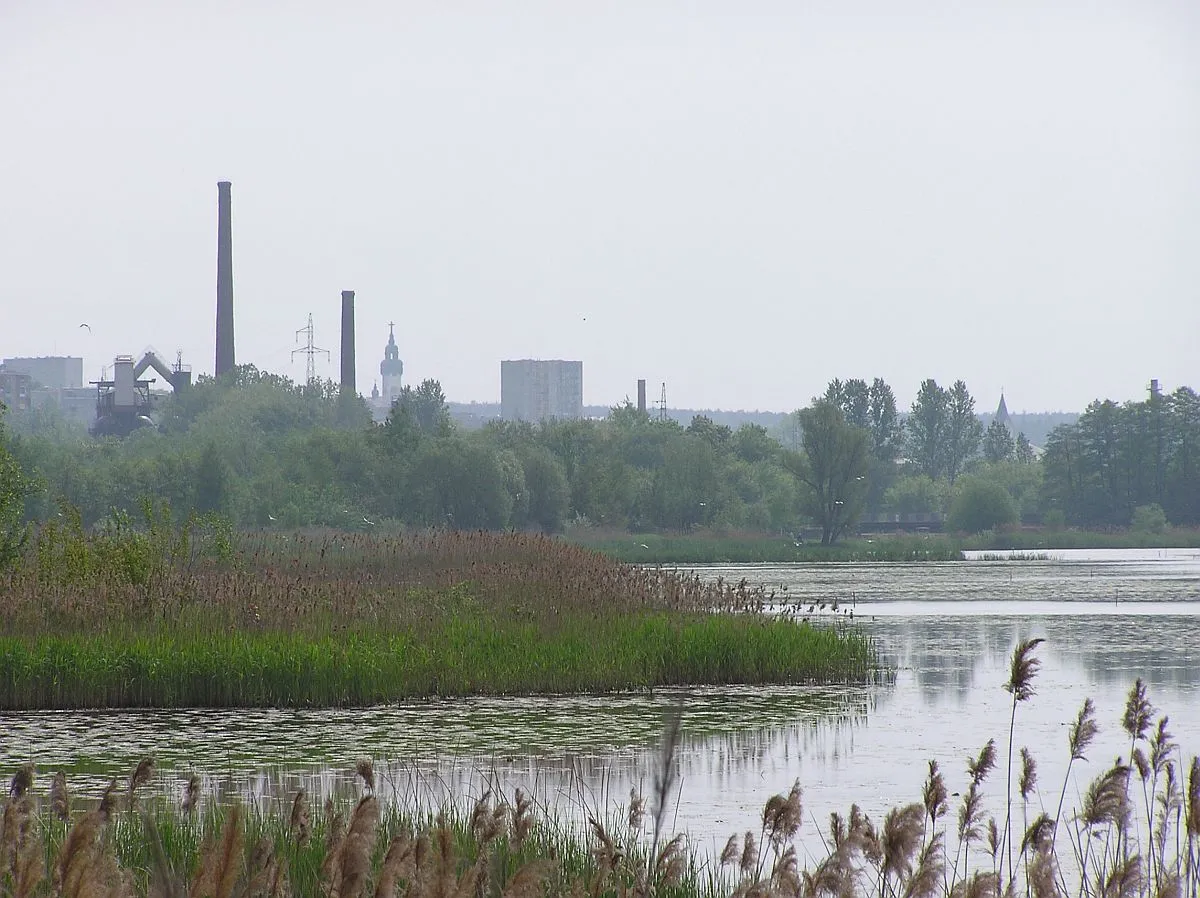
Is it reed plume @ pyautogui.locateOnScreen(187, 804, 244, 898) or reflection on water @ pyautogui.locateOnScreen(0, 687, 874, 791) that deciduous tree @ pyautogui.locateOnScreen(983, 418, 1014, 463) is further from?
reed plume @ pyautogui.locateOnScreen(187, 804, 244, 898)

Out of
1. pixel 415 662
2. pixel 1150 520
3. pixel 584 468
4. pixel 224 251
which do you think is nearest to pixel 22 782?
pixel 415 662

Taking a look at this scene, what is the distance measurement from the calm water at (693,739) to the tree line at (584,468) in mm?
34307

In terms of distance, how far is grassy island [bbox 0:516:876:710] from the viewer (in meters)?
15.5

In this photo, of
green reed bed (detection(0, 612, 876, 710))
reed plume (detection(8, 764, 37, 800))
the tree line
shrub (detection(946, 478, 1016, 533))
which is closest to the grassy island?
green reed bed (detection(0, 612, 876, 710))

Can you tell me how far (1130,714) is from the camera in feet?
18.7

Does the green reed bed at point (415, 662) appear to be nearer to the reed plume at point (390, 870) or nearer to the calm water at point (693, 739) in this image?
the calm water at point (693, 739)

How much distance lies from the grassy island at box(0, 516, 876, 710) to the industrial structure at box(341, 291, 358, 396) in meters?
84.7

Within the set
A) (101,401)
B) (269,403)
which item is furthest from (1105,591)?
(101,401)

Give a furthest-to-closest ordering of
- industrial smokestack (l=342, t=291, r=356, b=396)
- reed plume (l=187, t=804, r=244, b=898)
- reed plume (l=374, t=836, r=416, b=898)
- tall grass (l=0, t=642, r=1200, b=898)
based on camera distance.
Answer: industrial smokestack (l=342, t=291, r=356, b=396), reed plume (l=374, t=836, r=416, b=898), tall grass (l=0, t=642, r=1200, b=898), reed plume (l=187, t=804, r=244, b=898)

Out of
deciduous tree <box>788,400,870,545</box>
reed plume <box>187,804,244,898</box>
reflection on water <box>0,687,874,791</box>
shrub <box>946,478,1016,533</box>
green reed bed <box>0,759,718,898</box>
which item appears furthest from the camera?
shrub <box>946,478,1016,533</box>

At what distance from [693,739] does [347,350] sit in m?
95.6

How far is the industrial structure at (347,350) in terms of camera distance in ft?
348

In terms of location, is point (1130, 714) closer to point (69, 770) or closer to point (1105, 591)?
point (69, 770)

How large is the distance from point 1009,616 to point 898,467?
97.8 metres
